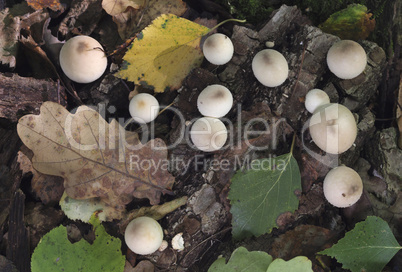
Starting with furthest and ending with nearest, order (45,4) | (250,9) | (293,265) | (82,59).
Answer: (250,9)
(45,4)
(82,59)
(293,265)

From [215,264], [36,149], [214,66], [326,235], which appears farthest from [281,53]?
[36,149]

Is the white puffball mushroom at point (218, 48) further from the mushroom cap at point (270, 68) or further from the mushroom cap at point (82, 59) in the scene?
the mushroom cap at point (82, 59)

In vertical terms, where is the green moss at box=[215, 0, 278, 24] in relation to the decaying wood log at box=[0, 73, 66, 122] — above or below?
above

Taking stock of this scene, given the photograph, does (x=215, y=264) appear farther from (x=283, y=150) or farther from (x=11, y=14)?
(x=11, y=14)

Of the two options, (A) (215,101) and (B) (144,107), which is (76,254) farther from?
(A) (215,101)

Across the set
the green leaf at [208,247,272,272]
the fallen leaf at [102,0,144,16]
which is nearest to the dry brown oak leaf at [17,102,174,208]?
the green leaf at [208,247,272,272]

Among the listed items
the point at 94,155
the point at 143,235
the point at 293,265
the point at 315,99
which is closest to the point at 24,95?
the point at 94,155

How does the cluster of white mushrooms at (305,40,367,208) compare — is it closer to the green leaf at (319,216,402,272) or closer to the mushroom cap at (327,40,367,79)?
the mushroom cap at (327,40,367,79)
